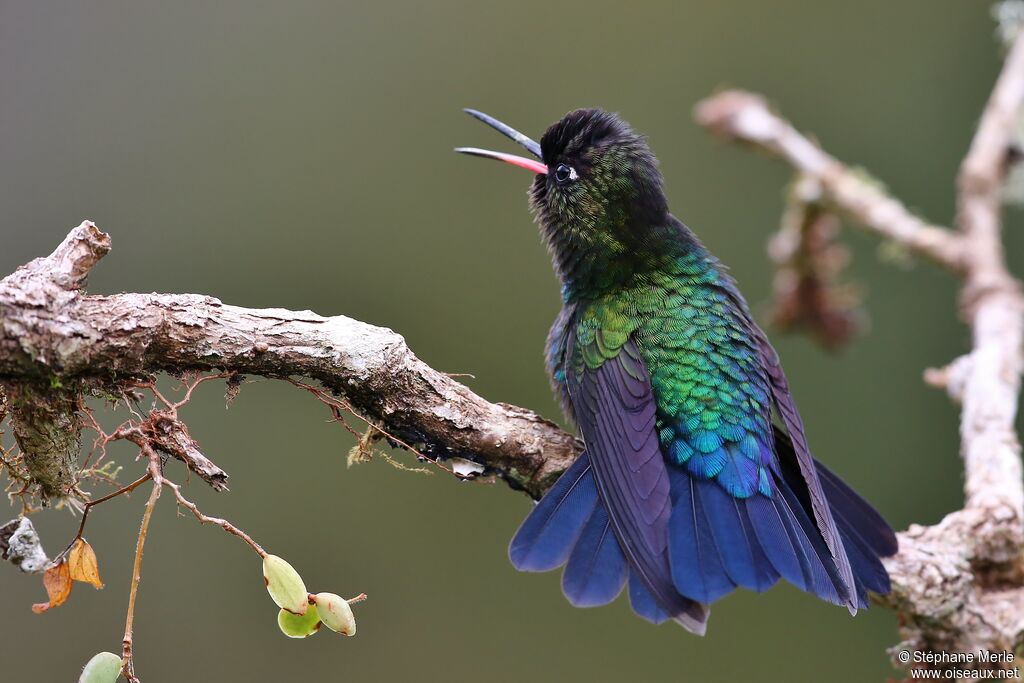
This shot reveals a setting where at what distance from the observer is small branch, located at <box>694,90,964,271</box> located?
4.27 meters

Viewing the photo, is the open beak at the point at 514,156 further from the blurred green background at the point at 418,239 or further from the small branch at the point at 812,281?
the blurred green background at the point at 418,239

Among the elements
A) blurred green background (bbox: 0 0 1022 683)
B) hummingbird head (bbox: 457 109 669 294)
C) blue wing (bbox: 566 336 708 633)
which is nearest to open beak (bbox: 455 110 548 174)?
hummingbird head (bbox: 457 109 669 294)

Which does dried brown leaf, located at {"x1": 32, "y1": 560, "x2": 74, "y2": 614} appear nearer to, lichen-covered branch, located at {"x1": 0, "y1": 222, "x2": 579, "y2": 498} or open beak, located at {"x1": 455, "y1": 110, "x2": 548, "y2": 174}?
lichen-covered branch, located at {"x1": 0, "y1": 222, "x2": 579, "y2": 498}

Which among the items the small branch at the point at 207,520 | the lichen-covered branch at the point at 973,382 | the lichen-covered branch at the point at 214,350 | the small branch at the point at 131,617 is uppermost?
the lichen-covered branch at the point at 973,382

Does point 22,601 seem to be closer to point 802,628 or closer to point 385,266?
point 385,266

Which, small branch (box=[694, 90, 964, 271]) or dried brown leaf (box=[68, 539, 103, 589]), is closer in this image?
dried brown leaf (box=[68, 539, 103, 589])

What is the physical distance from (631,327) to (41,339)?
1631 millimetres

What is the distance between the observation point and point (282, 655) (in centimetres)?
584

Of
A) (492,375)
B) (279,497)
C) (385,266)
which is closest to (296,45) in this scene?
(385,266)

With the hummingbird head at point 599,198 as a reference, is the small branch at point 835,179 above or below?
above

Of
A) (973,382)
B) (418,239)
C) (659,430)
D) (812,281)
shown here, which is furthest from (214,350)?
(418,239)

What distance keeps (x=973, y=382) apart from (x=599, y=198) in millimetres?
1353

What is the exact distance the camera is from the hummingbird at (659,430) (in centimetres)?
260

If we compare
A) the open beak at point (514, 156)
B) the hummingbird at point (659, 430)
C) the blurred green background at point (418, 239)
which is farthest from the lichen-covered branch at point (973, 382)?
the open beak at point (514, 156)
